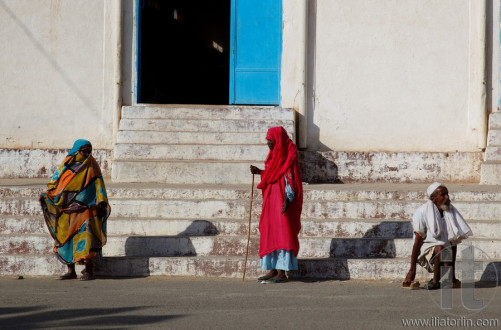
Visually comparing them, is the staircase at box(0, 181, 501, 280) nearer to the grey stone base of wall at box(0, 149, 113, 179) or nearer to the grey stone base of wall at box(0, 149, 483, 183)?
the grey stone base of wall at box(0, 149, 483, 183)

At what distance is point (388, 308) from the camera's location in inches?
306

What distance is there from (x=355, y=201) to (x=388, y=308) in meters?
3.07

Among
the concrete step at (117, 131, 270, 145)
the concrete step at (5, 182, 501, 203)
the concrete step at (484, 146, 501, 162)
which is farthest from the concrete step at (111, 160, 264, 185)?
the concrete step at (484, 146, 501, 162)

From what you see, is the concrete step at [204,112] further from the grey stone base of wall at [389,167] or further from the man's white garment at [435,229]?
the man's white garment at [435,229]

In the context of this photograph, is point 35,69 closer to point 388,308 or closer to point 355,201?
point 355,201

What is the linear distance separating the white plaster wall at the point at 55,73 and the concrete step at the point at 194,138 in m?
0.73

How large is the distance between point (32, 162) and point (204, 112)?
8.44 feet

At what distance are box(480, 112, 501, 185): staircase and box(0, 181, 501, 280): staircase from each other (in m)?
0.50

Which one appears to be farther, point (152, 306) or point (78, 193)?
point (78, 193)

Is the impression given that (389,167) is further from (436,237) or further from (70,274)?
(70,274)

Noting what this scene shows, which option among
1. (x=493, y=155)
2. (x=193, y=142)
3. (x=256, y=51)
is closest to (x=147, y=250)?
(x=193, y=142)

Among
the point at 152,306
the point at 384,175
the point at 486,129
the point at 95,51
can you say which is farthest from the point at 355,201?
the point at 95,51

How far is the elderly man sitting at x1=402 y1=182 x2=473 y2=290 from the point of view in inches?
341

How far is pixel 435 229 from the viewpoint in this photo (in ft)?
28.4
